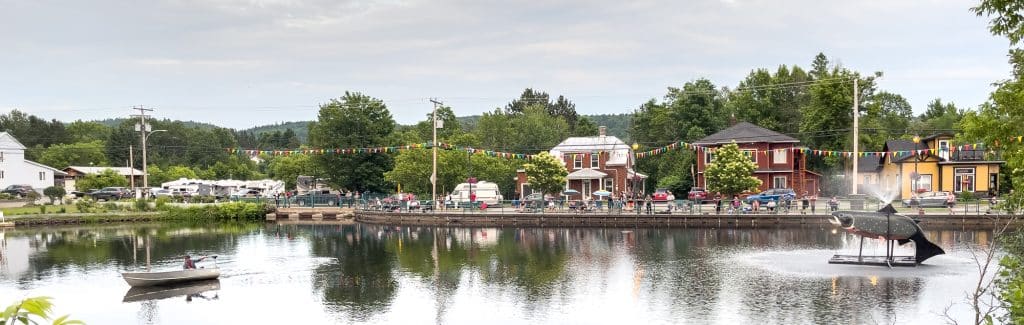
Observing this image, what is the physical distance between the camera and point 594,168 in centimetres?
7794

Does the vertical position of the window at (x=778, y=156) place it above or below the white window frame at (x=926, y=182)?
above

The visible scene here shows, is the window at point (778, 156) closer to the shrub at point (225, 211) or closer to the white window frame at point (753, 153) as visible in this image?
the white window frame at point (753, 153)

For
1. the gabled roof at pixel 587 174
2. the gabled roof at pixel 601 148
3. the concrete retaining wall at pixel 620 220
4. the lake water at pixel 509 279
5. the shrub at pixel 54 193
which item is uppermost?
the gabled roof at pixel 601 148

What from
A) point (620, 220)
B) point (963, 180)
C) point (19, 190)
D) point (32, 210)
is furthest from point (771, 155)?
point (19, 190)

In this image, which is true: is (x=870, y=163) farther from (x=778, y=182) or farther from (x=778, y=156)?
(x=778, y=156)

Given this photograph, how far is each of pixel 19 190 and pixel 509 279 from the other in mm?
72042

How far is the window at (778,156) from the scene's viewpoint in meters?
71.4

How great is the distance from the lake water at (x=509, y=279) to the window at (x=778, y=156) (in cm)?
1887

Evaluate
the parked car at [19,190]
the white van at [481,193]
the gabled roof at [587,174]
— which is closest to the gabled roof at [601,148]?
the gabled roof at [587,174]

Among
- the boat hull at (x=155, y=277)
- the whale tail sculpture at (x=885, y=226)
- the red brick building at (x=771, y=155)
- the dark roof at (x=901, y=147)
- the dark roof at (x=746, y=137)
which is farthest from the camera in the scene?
the red brick building at (x=771, y=155)

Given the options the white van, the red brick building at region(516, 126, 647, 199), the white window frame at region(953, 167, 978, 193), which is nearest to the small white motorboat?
the white van

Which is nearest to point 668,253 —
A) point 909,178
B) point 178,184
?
point 909,178

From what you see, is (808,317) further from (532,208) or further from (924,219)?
(532,208)

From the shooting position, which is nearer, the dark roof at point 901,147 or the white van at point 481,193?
the white van at point 481,193
